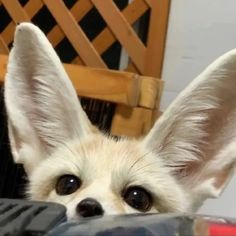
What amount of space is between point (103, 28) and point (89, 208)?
2.88 ft

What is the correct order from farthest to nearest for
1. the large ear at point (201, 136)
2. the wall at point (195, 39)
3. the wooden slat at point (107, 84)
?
the wall at point (195, 39)
the wooden slat at point (107, 84)
the large ear at point (201, 136)

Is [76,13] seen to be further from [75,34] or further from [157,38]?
[157,38]

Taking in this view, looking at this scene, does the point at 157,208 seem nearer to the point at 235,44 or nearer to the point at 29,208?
the point at 29,208

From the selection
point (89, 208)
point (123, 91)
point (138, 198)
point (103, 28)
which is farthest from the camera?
point (103, 28)

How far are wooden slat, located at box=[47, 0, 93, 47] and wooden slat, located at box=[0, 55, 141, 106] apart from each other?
30 centimetres

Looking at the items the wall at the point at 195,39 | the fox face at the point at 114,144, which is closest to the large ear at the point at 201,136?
the fox face at the point at 114,144

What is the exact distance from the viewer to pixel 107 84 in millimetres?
1091

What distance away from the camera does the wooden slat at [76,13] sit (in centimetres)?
141

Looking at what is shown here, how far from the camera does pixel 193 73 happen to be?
4.33 ft

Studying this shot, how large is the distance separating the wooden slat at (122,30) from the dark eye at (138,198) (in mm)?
614

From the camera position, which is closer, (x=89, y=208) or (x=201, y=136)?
(x=89, y=208)

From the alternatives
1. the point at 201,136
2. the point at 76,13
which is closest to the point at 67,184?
the point at 201,136

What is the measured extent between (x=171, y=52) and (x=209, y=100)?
2.07 feet

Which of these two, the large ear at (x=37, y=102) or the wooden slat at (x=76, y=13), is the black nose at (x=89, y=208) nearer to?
the large ear at (x=37, y=102)
